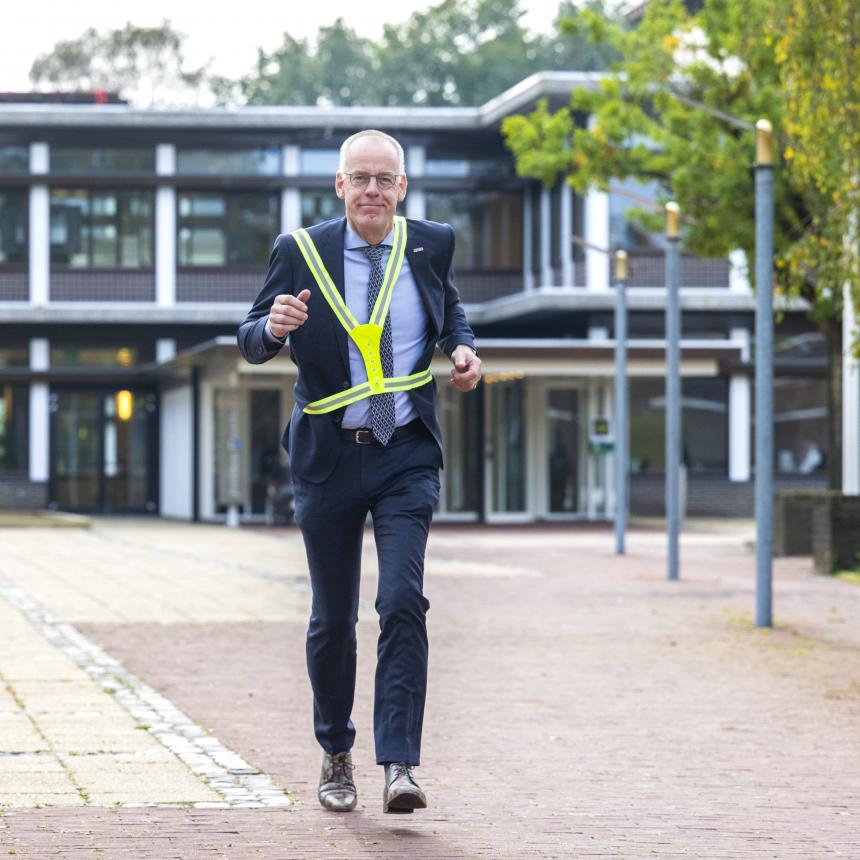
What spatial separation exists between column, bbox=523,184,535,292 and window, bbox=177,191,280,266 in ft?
16.4

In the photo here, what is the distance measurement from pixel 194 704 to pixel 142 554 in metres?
14.8

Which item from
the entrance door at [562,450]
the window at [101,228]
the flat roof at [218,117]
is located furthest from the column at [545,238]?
the window at [101,228]

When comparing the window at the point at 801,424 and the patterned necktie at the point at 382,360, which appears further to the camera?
the window at the point at 801,424

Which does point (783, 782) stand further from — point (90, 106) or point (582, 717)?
point (90, 106)

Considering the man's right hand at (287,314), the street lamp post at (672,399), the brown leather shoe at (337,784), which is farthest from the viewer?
the street lamp post at (672,399)

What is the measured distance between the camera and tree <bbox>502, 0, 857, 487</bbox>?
22.5m

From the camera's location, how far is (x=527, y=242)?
40.2 meters

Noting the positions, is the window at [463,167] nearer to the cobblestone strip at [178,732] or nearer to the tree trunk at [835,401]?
the tree trunk at [835,401]

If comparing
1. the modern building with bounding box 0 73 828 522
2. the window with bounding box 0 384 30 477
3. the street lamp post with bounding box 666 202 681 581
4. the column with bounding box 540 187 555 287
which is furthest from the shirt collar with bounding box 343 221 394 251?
the window with bounding box 0 384 30 477

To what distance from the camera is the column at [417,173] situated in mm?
40000

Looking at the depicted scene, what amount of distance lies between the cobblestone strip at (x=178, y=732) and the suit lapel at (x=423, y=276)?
1625 mm

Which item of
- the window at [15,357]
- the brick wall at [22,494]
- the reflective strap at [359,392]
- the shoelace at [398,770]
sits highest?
the window at [15,357]

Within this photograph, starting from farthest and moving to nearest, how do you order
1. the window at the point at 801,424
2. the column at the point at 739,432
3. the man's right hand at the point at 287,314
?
the window at the point at 801,424, the column at the point at 739,432, the man's right hand at the point at 287,314

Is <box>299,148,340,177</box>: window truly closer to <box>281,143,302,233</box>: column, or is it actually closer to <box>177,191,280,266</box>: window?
<box>281,143,302,233</box>: column
